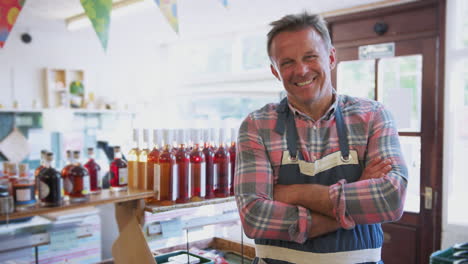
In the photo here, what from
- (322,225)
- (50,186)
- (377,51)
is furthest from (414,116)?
(50,186)

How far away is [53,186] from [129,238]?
0.46 metres

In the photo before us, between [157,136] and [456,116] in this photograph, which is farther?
[456,116]

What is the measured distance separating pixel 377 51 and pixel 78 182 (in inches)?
112

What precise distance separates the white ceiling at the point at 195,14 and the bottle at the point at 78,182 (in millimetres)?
2139

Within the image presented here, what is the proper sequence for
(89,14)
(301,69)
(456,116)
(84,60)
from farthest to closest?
1. (84,60)
2. (456,116)
3. (89,14)
4. (301,69)

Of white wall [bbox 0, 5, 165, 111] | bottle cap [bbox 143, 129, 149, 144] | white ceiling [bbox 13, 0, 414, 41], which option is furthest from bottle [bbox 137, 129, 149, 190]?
white wall [bbox 0, 5, 165, 111]

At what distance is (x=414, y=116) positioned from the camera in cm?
361

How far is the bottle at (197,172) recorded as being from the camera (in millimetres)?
2227

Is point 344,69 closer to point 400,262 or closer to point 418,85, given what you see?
point 418,85

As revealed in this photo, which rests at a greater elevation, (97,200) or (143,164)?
(143,164)

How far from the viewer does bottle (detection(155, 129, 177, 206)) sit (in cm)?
216

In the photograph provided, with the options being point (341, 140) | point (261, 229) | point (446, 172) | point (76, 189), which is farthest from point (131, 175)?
point (446, 172)

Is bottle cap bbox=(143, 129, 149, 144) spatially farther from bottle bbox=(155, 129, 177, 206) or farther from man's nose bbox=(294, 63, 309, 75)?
man's nose bbox=(294, 63, 309, 75)

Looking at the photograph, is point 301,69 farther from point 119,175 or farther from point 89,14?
point 89,14
